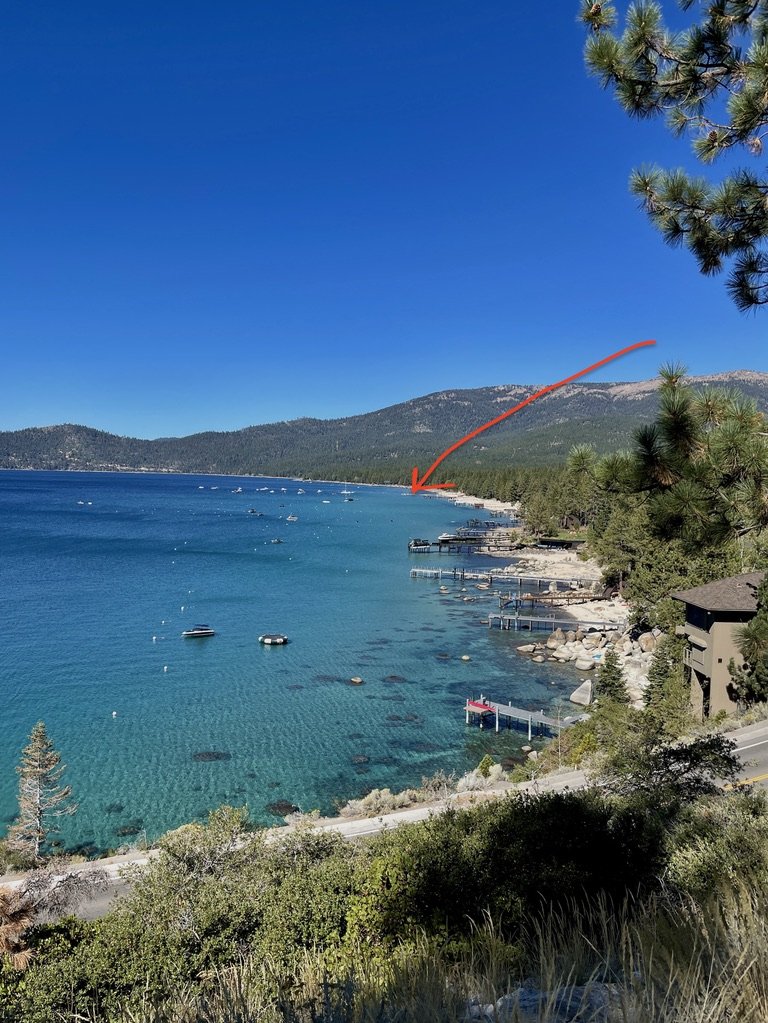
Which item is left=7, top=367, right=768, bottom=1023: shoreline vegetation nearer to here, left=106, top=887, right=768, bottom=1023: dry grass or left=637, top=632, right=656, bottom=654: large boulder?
left=106, top=887, right=768, bottom=1023: dry grass

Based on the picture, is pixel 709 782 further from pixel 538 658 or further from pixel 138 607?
pixel 138 607

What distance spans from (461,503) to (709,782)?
157678mm

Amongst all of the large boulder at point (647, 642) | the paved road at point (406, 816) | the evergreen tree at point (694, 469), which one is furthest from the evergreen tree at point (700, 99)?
the large boulder at point (647, 642)

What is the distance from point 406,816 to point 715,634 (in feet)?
45.8

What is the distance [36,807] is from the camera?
18.4 meters

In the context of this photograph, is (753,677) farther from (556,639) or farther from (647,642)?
(556,639)

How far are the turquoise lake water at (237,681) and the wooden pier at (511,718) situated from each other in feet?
2.38

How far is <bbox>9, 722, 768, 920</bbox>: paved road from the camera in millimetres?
14164

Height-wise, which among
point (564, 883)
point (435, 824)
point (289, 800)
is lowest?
point (289, 800)

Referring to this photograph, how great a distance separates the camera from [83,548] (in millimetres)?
76188

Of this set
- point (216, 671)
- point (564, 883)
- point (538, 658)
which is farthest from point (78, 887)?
point (538, 658)

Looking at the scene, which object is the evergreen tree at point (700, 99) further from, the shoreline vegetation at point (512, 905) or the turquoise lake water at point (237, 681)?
the turquoise lake water at point (237, 681)

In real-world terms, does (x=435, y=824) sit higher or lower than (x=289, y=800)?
higher

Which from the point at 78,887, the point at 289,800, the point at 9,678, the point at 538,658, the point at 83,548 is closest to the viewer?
the point at 78,887
